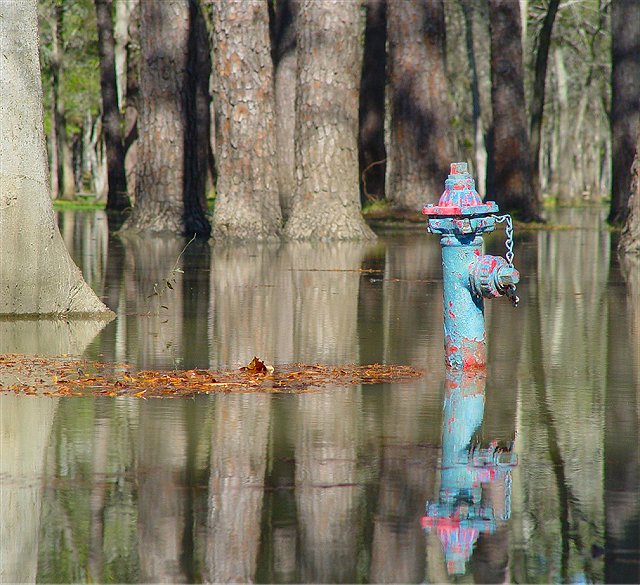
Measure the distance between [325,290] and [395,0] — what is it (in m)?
14.3

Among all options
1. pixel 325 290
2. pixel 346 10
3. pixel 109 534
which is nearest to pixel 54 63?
pixel 346 10

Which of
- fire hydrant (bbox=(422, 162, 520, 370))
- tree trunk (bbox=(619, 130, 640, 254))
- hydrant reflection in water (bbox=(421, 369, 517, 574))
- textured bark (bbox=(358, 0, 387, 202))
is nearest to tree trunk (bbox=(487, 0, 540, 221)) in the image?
textured bark (bbox=(358, 0, 387, 202))

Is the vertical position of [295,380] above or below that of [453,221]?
below

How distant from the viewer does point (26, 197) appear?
9.66 m

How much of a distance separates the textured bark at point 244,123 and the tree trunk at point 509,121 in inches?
323

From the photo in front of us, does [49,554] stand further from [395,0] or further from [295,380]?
[395,0]

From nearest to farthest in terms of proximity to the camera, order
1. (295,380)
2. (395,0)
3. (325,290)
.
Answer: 1. (295,380)
2. (325,290)
3. (395,0)

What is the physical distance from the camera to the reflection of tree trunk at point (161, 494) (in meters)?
3.92

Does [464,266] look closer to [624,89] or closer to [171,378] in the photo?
[171,378]

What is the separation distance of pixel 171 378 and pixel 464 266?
169 centimetres

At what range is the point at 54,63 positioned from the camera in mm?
48438

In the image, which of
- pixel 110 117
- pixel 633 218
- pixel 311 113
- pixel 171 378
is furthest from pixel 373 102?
pixel 171 378

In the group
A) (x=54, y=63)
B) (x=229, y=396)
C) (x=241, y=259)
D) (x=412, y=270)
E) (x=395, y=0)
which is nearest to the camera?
(x=229, y=396)

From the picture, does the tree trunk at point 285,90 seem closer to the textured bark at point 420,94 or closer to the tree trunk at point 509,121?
the textured bark at point 420,94
